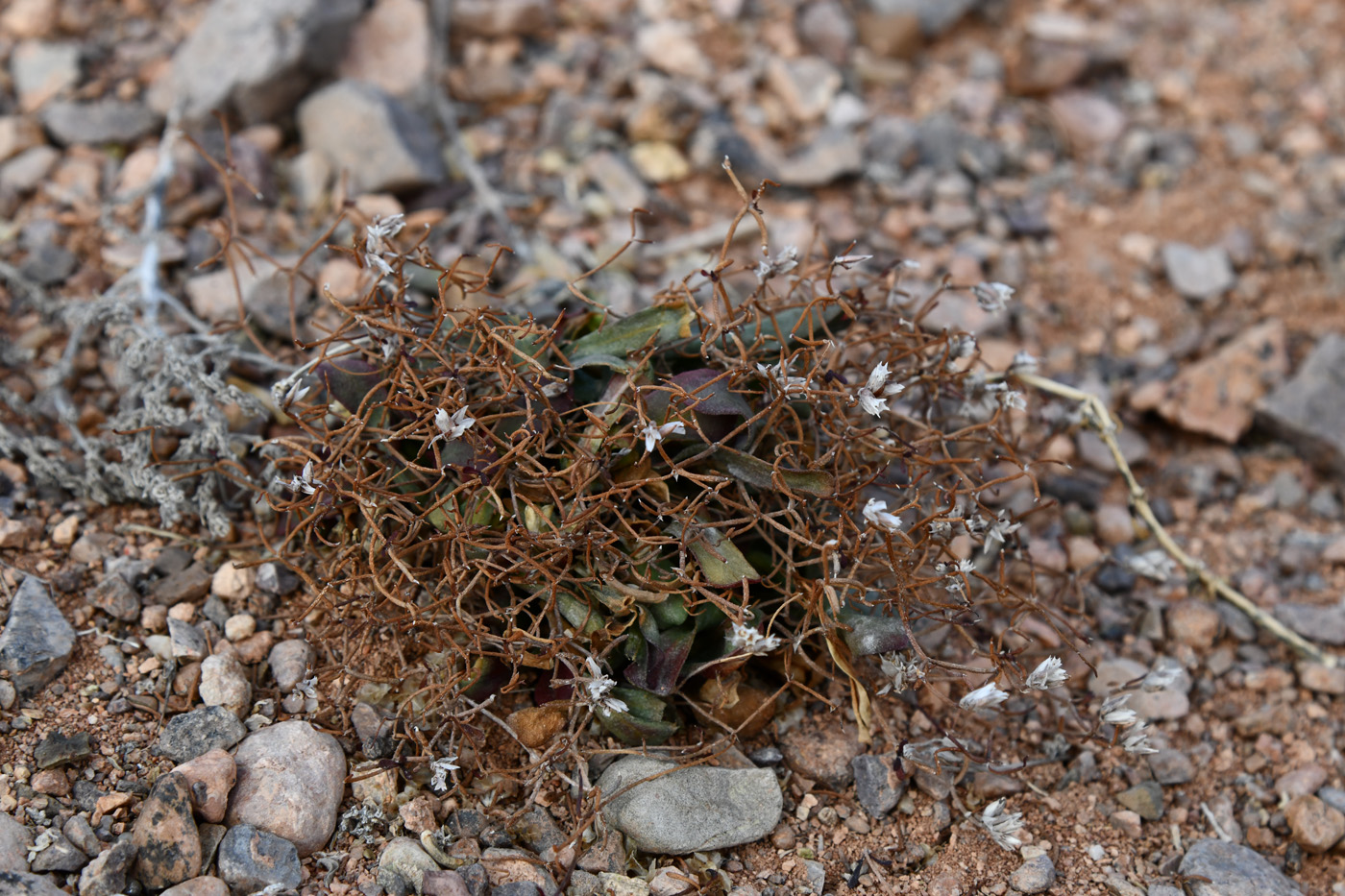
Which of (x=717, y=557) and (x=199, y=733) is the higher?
(x=717, y=557)

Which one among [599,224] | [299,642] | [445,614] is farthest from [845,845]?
[599,224]

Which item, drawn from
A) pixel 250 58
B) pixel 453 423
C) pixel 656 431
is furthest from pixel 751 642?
pixel 250 58

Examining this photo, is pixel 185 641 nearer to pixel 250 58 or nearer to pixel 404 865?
pixel 404 865

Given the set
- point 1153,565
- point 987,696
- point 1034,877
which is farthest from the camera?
point 1153,565

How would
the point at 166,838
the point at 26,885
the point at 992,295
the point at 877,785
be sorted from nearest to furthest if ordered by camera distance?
1. the point at 26,885
2. the point at 166,838
3. the point at 877,785
4. the point at 992,295

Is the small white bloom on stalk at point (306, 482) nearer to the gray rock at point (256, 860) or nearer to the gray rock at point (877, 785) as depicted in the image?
the gray rock at point (256, 860)

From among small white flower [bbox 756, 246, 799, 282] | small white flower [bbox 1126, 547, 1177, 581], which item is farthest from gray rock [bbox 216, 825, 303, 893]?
small white flower [bbox 1126, 547, 1177, 581]

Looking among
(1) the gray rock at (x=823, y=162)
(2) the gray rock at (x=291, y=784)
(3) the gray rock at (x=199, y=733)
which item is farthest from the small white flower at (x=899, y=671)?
(1) the gray rock at (x=823, y=162)
